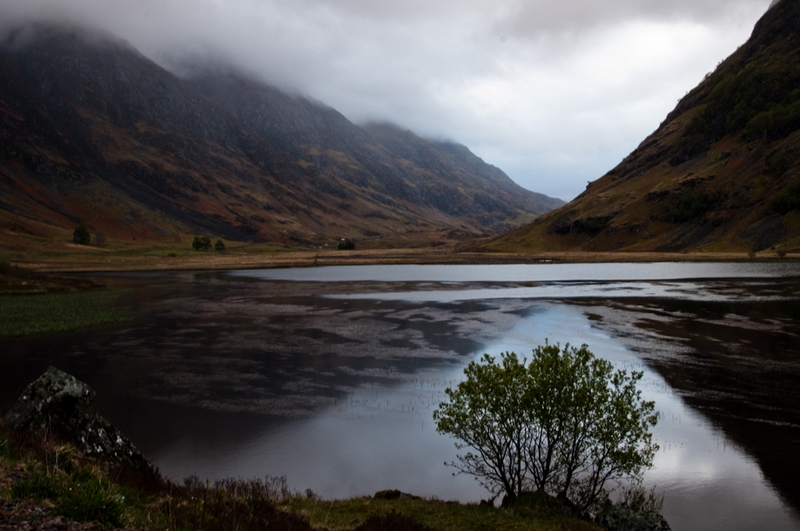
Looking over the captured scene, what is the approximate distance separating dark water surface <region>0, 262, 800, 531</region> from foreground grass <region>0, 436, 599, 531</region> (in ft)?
14.5

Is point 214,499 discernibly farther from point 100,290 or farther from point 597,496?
point 100,290

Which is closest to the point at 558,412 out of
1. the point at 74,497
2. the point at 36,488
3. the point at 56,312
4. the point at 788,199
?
the point at 74,497

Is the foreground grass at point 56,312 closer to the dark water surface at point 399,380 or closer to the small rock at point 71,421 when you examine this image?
the dark water surface at point 399,380

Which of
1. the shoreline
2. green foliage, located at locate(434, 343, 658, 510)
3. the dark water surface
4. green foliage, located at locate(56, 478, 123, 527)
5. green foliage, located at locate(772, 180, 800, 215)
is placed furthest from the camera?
green foliage, located at locate(772, 180, 800, 215)

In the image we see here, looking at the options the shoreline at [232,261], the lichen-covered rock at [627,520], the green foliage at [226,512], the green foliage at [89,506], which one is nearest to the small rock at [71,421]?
the green foliage at [226,512]

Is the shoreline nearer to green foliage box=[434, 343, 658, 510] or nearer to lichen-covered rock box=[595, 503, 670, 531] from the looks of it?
green foliage box=[434, 343, 658, 510]

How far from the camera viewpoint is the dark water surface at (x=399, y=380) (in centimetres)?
2241

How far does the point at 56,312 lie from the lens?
214 ft

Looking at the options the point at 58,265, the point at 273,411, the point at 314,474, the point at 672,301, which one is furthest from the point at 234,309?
the point at 58,265

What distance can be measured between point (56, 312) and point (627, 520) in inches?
2733

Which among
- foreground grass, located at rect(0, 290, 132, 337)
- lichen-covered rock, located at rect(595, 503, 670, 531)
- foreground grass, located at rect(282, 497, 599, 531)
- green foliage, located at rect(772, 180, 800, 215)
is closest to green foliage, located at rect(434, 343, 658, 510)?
lichen-covered rock, located at rect(595, 503, 670, 531)

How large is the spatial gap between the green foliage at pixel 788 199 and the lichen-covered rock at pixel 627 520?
192 m

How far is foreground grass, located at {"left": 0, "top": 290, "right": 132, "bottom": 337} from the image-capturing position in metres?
55.3

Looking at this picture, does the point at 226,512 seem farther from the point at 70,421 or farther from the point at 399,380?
the point at 399,380
